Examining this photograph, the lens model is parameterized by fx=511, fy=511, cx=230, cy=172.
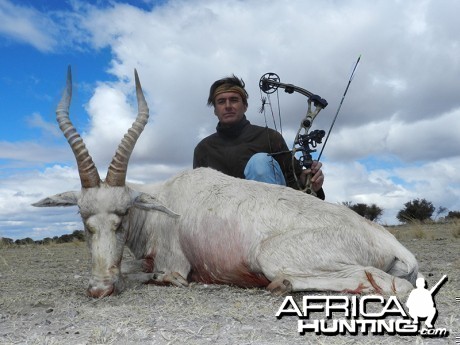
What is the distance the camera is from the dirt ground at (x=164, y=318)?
122 inches

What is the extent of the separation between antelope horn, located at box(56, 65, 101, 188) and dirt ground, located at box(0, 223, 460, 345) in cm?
108

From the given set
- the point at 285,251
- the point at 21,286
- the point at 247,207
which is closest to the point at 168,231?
the point at 247,207

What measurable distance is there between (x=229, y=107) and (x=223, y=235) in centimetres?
324

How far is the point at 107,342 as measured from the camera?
10.0 ft

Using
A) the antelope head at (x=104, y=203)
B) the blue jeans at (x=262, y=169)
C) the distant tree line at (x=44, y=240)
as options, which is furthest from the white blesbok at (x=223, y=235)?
the distant tree line at (x=44, y=240)

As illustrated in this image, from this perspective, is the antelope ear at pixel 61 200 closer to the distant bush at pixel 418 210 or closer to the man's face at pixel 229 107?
the man's face at pixel 229 107

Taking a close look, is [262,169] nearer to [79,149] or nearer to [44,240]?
[79,149]

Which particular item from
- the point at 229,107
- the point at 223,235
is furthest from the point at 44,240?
the point at 223,235

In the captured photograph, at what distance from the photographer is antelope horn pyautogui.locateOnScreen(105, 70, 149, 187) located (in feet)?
16.1

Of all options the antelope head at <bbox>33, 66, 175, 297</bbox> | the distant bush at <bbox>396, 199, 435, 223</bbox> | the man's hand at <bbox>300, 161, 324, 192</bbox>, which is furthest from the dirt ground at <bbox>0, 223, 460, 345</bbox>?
the distant bush at <bbox>396, 199, 435, 223</bbox>

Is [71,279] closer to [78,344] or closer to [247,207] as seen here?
[247,207]

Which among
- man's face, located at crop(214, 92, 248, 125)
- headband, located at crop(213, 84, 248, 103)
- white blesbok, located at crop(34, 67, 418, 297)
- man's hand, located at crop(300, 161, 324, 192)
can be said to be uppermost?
headband, located at crop(213, 84, 248, 103)

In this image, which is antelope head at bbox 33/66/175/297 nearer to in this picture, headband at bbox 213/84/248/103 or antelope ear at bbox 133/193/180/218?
antelope ear at bbox 133/193/180/218

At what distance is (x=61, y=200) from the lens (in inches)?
196
